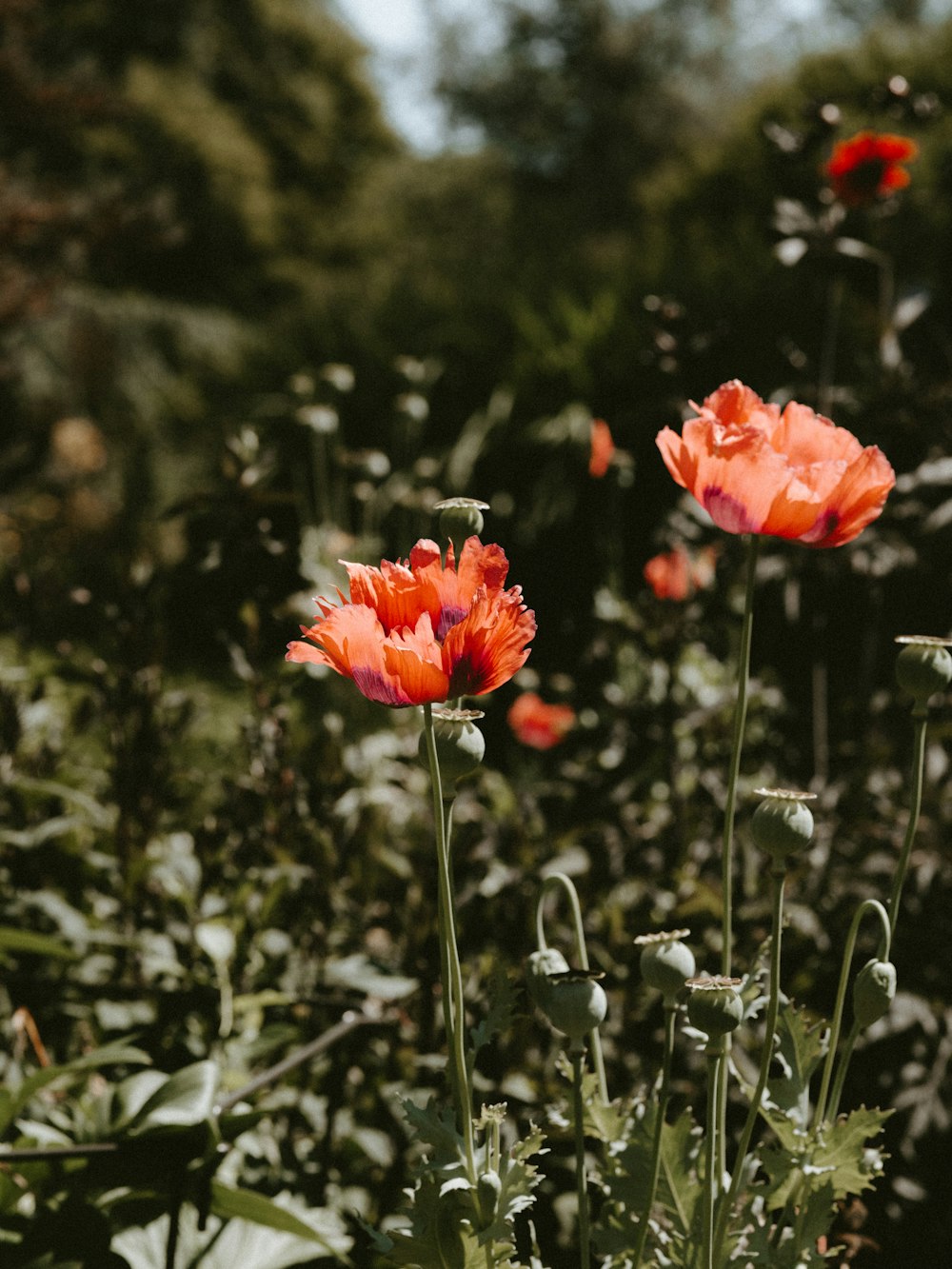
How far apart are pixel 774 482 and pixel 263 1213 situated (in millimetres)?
761

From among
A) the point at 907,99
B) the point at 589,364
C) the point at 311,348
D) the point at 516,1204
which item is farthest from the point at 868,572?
the point at 311,348

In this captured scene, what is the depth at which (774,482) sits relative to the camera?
2.49 ft

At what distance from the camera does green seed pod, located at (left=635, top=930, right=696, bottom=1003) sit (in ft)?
2.23

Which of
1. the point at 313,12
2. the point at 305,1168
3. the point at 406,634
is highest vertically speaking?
the point at 313,12

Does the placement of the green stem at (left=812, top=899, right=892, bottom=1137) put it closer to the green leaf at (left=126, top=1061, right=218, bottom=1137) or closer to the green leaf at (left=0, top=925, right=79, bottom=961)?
the green leaf at (left=126, top=1061, right=218, bottom=1137)

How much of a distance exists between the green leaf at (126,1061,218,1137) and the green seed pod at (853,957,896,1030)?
544 mm

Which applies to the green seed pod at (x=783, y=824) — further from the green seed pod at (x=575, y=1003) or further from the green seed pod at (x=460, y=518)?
the green seed pod at (x=460, y=518)

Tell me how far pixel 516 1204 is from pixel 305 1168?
627 mm

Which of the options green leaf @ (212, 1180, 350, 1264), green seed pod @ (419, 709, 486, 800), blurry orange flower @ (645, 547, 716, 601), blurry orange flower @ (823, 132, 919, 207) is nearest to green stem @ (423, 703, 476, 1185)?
green seed pod @ (419, 709, 486, 800)

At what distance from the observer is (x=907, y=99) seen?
1811 millimetres

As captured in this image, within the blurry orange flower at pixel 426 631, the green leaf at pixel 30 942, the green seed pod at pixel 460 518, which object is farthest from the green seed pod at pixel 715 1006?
the green leaf at pixel 30 942

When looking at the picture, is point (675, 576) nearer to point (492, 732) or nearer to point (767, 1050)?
point (492, 732)

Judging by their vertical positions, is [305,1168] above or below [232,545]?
below

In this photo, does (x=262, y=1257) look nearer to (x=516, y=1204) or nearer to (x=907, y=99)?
(x=516, y=1204)
